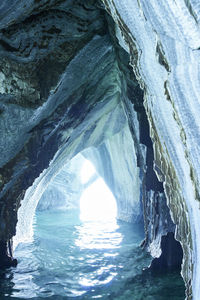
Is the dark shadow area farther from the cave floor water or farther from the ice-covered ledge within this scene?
the ice-covered ledge

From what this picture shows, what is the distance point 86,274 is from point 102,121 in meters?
4.67

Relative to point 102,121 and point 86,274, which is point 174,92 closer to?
point 86,274

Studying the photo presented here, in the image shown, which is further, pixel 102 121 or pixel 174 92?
pixel 102 121

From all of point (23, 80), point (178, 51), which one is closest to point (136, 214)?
point (23, 80)

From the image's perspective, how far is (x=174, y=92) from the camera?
2.21m

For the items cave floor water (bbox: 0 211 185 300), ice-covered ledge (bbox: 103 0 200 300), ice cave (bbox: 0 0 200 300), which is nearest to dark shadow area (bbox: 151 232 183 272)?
ice cave (bbox: 0 0 200 300)

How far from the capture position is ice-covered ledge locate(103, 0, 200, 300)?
6.31 ft

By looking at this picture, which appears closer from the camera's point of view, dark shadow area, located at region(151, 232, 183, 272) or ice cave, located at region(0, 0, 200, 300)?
ice cave, located at region(0, 0, 200, 300)

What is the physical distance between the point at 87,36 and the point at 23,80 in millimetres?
1289

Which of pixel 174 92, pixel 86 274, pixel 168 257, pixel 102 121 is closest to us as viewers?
pixel 174 92

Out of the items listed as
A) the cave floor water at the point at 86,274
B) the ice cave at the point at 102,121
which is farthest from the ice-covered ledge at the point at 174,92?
the cave floor water at the point at 86,274

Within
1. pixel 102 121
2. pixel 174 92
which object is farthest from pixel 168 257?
pixel 174 92

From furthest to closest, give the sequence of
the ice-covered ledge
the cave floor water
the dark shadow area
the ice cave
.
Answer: the dark shadow area
the cave floor water
the ice cave
the ice-covered ledge

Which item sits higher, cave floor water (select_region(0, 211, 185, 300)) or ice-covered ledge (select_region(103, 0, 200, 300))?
ice-covered ledge (select_region(103, 0, 200, 300))
